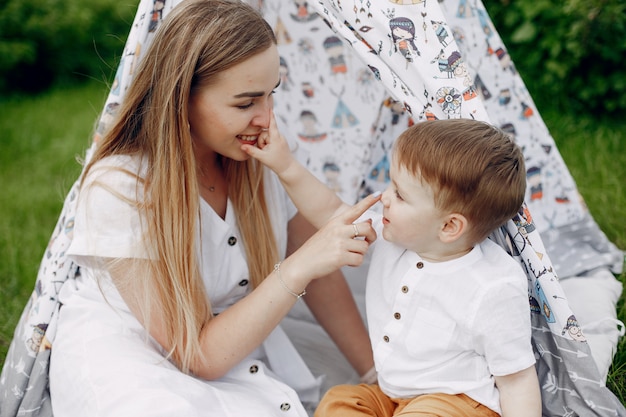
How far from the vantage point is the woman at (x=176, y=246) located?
1.73 meters

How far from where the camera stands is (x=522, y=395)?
1.63 m

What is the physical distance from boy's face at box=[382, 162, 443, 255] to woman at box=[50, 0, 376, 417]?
0.08 m

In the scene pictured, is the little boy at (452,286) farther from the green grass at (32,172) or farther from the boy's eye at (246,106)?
the green grass at (32,172)

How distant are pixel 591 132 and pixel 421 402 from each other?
97.8 inches

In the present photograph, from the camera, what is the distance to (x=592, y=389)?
173 centimetres

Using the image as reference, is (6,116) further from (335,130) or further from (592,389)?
(592,389)

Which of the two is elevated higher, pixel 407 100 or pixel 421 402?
pixel 407 100

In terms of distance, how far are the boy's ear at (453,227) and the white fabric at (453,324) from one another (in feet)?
0.25

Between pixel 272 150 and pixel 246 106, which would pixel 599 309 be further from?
pixel 246 106

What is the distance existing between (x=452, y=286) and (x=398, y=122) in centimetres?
113

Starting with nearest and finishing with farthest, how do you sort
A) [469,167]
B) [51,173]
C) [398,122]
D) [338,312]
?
1. [469,167]
2. [338,312]
3. [398,122]
4. [51,173]

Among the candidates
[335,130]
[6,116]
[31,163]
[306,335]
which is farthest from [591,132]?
[6,116]

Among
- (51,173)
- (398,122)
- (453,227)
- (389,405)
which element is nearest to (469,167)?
(453,227)

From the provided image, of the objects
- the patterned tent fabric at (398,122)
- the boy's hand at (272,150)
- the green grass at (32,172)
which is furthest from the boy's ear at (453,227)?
the green grass at (32,172)
